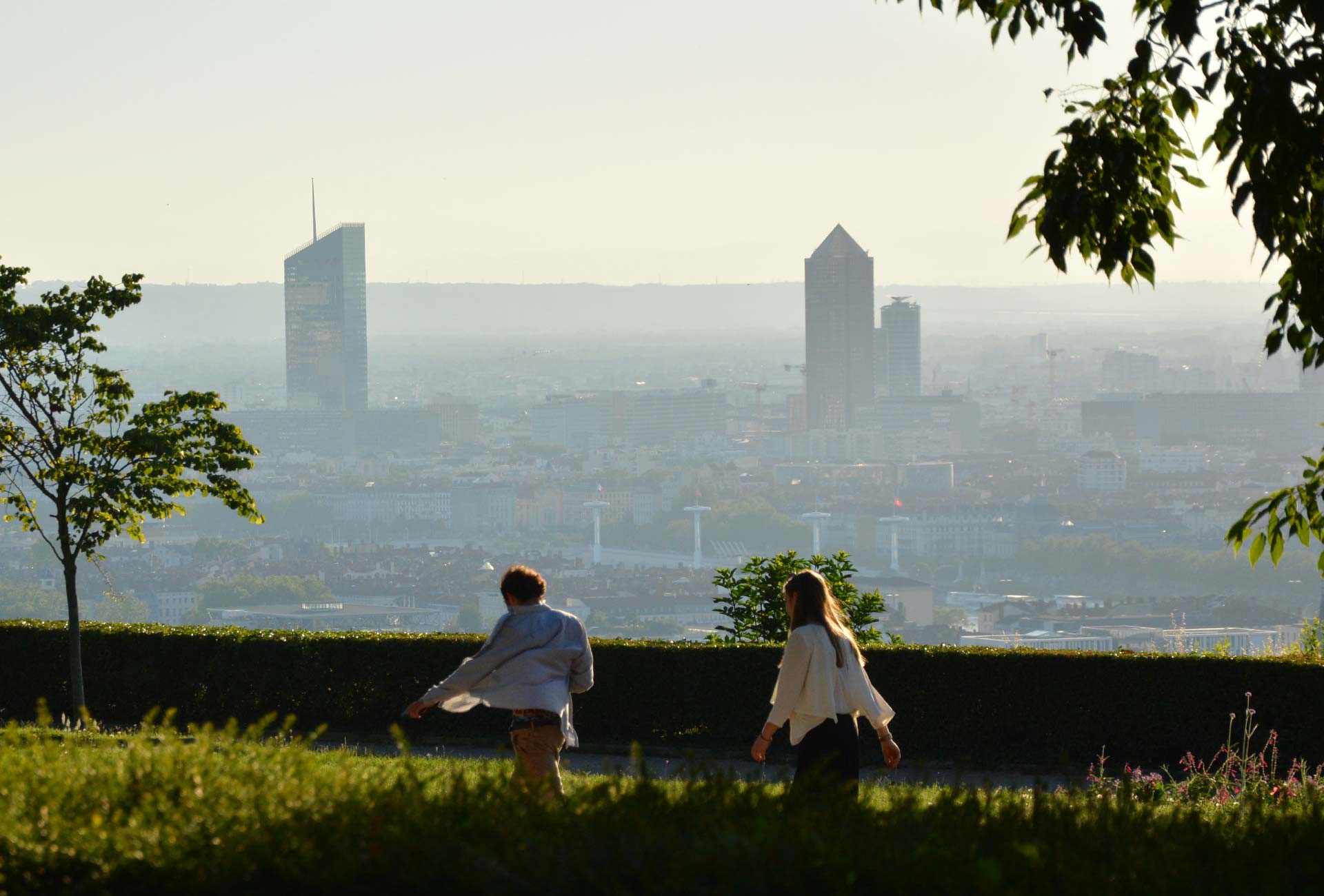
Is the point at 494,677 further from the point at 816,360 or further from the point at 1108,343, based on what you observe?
the point at 1108,343

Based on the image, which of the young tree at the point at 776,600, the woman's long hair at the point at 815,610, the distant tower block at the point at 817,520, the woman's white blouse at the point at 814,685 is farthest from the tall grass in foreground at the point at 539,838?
the distant tower block at the point at 817,520

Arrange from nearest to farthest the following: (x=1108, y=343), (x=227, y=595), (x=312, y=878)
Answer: (x=312, y=878), (x=227, y=595), (x=1108, y=343)

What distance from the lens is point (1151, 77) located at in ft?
18.7

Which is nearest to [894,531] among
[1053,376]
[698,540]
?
[698,540]

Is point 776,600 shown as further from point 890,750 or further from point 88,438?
point 88,438

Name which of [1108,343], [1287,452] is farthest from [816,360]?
[1108,343]

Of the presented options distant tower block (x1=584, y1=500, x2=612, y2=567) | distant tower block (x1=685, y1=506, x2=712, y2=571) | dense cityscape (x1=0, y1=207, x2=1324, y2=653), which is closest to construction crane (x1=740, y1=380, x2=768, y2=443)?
dense cityscape (x1=0, y1=207, x2=1324, y2=653)

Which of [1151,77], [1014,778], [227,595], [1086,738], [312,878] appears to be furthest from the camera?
[227,595]

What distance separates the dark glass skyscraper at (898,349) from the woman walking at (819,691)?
471ft

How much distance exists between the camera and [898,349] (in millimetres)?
150875

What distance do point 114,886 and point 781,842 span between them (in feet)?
5.27

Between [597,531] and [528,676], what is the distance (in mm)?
71869

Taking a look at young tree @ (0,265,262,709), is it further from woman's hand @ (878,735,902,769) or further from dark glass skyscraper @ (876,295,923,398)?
dark glass skyscraper @ (876,295,923,398)

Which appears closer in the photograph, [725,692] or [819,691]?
[819,691]
